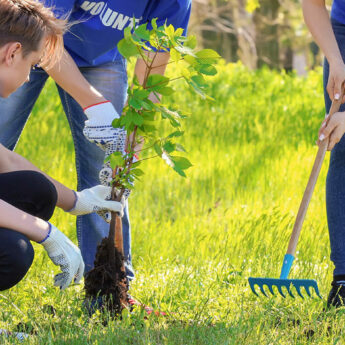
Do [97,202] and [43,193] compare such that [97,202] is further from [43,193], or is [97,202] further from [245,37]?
[245,37]

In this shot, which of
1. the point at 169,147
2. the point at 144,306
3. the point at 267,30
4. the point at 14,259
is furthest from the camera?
the point at 267,30

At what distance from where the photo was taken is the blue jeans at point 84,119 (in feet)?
8.82

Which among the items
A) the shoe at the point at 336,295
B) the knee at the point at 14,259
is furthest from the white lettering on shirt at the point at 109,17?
Answer: the shoe at the point at 336,295

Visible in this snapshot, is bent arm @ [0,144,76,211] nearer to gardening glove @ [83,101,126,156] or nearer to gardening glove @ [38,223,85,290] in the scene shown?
gardening glove @ [83,101,126,156]

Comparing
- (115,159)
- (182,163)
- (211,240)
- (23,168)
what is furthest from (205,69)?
(211,240)

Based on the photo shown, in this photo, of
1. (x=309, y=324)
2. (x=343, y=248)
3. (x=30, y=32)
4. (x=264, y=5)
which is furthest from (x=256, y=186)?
(x=264, y=5)

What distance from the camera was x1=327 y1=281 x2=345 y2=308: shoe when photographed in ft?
8.30

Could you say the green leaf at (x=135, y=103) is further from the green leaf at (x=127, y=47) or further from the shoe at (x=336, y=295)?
the shoe at (x=336, y=295)

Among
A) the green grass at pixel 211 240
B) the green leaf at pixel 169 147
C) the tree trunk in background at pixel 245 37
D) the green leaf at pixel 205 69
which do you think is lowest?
the tree trunk in background at pixel 245 37

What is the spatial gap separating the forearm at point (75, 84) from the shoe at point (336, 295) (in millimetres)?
1139

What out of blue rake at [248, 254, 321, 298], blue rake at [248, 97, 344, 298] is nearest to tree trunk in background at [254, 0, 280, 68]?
blue rake at [248, 97, 344, 298]

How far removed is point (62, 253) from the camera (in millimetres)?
2078

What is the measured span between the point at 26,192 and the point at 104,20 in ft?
2.70

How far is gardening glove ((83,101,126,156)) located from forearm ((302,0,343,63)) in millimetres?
820
